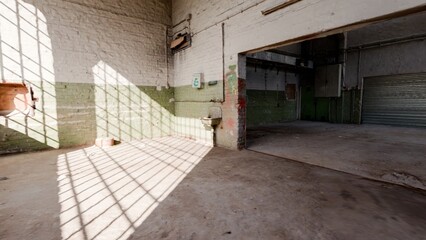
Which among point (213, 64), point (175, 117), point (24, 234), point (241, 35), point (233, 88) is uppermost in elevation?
point (241, 35)

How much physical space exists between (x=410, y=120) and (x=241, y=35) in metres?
8.45

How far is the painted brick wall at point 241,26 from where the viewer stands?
3047mm

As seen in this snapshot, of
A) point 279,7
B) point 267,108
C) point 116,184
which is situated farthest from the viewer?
point 267,108

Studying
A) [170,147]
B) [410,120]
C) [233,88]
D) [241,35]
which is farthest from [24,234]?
[410,120]

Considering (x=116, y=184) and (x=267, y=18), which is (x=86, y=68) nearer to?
(x=116, y=184)

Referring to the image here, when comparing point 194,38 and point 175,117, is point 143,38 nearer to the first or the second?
point 194,38

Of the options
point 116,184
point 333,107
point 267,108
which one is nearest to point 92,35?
point 116,184

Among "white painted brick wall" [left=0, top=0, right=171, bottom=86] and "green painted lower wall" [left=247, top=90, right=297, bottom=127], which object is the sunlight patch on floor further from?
"green painted lower wall" [left=247, top=90, right=297, bottom=127]

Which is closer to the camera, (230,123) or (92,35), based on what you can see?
(230,123)

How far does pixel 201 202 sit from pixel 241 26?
3762mm

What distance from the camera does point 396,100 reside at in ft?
29.6

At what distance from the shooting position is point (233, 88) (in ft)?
16.7

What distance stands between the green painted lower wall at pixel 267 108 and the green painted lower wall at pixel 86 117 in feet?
13.1

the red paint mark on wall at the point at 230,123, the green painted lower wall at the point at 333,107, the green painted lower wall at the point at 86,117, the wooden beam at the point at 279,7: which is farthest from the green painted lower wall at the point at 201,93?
the green painted lower wall at the point at 333,107
